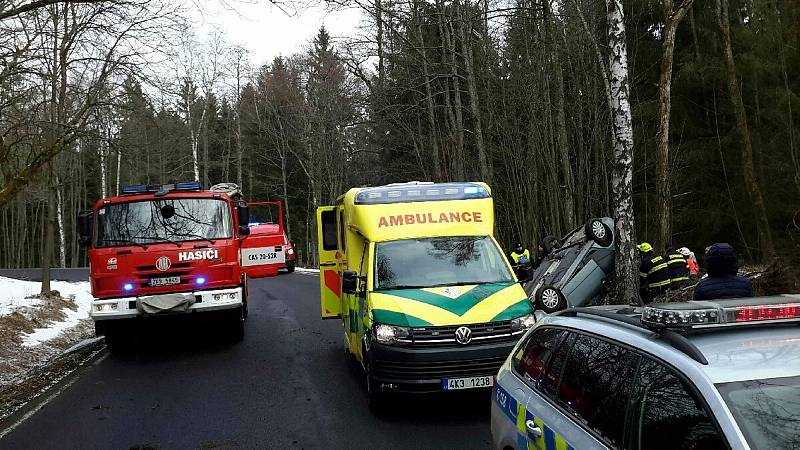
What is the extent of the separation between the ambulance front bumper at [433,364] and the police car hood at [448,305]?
285 mm

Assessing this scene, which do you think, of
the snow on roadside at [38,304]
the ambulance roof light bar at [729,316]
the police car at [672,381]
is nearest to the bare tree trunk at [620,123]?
the police car at [672,381]

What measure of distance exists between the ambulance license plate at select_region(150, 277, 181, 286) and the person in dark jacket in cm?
810

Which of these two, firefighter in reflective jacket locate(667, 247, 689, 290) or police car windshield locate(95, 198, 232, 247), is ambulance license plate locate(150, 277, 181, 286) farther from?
firefighter in reflective jacket locate(667, 247, 689, 290)

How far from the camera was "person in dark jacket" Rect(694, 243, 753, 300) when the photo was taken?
5879 millimetres

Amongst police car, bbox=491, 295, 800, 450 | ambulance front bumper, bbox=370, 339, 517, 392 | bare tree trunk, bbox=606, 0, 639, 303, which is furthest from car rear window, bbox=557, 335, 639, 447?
bare tree trunk, bbox=606, 0, 639, 303

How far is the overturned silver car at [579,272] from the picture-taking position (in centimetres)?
1241

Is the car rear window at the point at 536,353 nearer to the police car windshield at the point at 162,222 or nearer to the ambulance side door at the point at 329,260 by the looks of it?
the ambulance side door at the point at 329,260

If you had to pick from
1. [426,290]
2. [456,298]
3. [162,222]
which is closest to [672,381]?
[456,298]

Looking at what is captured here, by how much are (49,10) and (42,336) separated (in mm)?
6730

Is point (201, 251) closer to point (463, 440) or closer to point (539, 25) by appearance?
point (463, 440)

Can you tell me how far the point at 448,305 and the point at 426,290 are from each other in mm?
498

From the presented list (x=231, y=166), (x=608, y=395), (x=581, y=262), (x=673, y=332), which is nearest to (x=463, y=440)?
(x=608, y=395)

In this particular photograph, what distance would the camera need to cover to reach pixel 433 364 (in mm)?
6895

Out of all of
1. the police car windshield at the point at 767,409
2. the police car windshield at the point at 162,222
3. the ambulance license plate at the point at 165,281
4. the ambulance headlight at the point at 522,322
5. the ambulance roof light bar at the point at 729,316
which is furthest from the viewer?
the police car windshield at the point at 162,222
